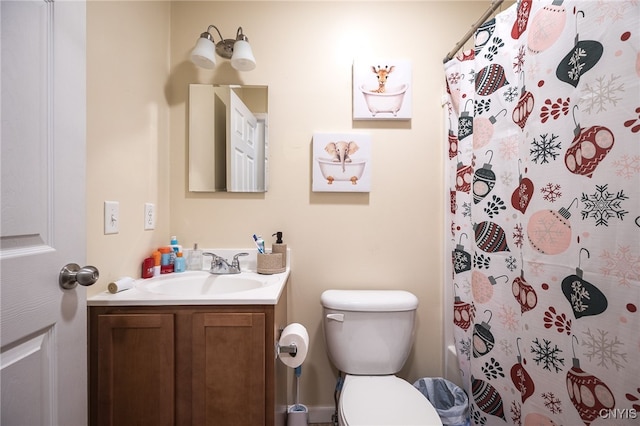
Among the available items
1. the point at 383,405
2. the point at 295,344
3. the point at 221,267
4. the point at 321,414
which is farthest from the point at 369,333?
the point at 221,267

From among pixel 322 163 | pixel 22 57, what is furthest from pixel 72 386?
pixel 322 163

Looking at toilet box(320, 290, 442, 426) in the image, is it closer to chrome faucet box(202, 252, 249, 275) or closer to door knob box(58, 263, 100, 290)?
chrome faucet box(202, 252, 249, 275)

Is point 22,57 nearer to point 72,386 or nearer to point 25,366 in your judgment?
point 25,366

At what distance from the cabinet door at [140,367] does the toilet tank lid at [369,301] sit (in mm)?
672

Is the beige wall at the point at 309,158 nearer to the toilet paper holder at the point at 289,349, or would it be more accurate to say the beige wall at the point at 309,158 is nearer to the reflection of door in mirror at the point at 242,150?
the reflection of door in mirror at the point at 242,150

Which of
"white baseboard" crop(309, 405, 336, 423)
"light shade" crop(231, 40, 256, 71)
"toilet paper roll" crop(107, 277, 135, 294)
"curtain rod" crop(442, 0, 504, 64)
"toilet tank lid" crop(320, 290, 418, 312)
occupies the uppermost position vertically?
"curtain rod" crop(442, 0, 504, 64)

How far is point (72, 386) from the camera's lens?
2.11 feet

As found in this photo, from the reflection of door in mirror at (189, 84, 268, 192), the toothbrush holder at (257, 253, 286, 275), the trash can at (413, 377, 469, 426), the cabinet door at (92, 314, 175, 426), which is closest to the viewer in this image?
the cabinet door at (92, 314, 175, 426)

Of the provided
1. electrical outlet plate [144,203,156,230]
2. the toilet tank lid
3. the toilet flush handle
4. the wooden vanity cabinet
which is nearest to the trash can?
the toilet tank lid

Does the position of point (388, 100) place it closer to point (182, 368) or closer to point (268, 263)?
point (268, 263)

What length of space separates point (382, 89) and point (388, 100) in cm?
7

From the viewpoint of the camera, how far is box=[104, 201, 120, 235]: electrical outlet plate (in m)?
0.95

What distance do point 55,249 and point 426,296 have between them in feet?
4.88

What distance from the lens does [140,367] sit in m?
0.84
